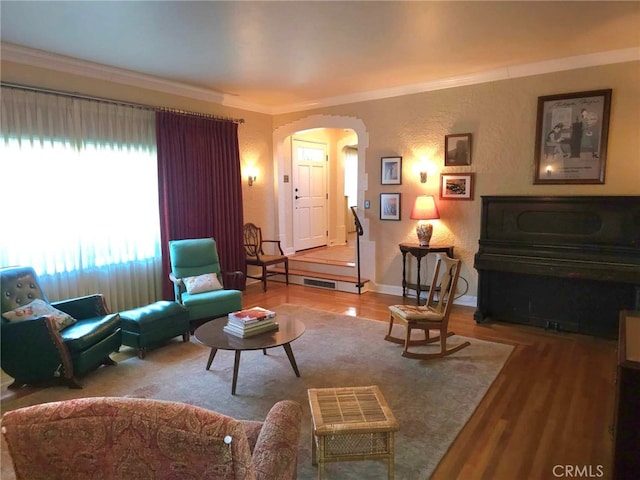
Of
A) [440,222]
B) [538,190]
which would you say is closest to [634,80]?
[538,190]

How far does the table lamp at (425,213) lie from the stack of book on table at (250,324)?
2.57 m

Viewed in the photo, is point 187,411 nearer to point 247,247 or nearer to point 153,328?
point 153,328

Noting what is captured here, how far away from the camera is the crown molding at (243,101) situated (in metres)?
3.82

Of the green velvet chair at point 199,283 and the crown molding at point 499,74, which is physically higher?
the crown molding at point 499,74

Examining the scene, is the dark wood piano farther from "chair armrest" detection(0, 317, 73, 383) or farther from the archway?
"chair armrest" detection(0, 317, 73, 383)

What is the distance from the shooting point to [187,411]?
1036mm

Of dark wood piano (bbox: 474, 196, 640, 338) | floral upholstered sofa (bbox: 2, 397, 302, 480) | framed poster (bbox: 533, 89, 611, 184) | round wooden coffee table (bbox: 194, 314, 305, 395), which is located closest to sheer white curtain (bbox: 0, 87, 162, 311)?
round wooden coffee table (bbox: 194, 314, 305, 395)

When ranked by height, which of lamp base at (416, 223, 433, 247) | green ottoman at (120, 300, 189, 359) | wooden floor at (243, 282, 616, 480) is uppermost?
lamp base at (416, 223, 433, 247)

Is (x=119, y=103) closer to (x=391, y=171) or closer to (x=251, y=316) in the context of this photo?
(x=251, y=316)

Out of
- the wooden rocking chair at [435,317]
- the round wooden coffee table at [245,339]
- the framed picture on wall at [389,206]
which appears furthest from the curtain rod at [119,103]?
the wooden rocking chair at [435,317]

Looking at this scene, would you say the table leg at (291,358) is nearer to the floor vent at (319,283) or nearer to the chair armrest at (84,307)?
the chair armrest at (84,307)

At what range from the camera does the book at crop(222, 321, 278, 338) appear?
3.03 meters

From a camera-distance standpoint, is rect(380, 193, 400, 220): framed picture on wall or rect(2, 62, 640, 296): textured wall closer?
rect(2, 62, 640, 296): textured wall
